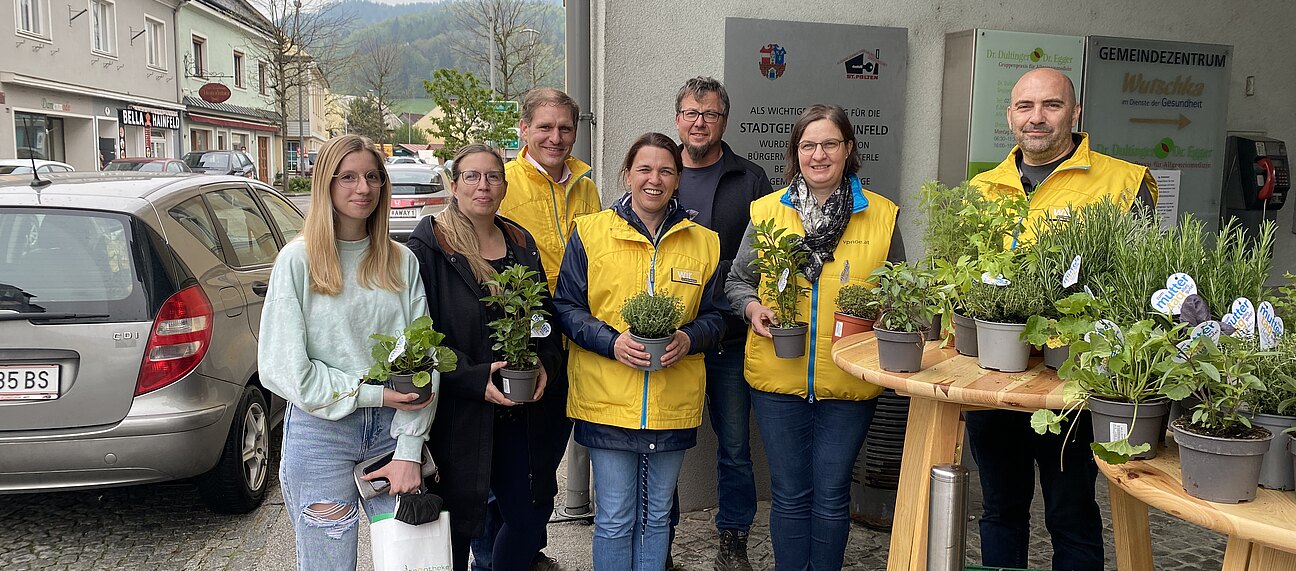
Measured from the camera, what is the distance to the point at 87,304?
3775 mm

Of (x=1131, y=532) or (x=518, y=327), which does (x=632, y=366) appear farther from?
(x=1131, y=532)

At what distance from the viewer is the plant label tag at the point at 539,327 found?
9.37 feet

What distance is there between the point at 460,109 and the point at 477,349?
19604 millimetres

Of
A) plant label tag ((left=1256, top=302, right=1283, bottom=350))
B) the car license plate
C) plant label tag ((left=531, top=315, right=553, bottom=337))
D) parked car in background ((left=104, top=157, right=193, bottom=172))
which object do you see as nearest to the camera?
plant label tag ((left=1256, top=302, right=1283, bottom=350))

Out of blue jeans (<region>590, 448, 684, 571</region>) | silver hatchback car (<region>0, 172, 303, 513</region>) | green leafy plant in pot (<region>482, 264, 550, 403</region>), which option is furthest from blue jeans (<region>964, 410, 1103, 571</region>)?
silver hatchback car (<region>0, 172, 303, 513</region>)

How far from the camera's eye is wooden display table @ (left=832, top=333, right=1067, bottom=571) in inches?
86.7

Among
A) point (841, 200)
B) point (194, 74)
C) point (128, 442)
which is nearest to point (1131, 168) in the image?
point (841, 200)

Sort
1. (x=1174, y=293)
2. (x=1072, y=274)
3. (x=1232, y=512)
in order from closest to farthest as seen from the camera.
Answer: (x=1232, y=512), (x=1174, y=293), (x=1072, y=274)

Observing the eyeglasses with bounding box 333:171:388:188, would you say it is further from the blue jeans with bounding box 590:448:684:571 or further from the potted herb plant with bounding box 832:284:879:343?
the potted herb plant with bounding box 832:284:879:343

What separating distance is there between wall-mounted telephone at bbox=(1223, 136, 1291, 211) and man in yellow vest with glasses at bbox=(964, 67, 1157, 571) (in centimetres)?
269

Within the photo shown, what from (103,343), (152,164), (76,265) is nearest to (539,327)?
(103,343)

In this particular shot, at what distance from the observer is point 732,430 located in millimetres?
3656

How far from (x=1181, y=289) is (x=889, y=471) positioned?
227 cm

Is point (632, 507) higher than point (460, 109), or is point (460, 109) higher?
point (460, 109)
